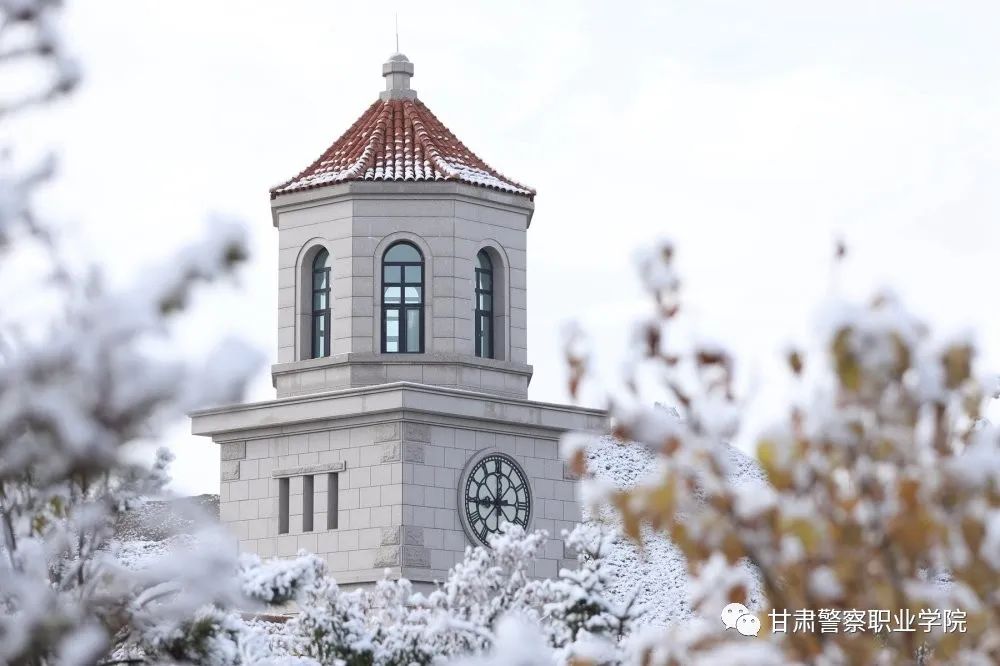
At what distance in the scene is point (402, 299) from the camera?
88.7 feet

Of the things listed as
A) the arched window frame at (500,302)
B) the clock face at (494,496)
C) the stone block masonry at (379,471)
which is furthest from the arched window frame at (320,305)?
the clock face at (494,496)

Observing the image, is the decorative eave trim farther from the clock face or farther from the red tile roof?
the red tile roof

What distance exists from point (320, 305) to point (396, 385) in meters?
2.19

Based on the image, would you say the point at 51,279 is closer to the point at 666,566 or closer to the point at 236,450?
the point at 236,450

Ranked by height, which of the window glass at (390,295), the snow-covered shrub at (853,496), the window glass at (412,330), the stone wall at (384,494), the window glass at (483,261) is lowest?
the snow-covered shrub at (853,496)

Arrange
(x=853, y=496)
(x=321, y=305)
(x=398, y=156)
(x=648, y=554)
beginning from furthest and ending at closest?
(x=648, y=554) → (x=398, y=156) → (x=321, y=305) → (x=853, y=496)

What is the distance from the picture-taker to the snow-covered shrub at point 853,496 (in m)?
5.53

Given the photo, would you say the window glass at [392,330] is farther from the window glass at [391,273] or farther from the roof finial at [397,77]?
the roof finial at [397,77]

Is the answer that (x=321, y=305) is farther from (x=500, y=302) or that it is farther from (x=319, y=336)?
(x=500, y=302)

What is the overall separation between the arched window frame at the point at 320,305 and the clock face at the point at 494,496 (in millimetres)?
2687

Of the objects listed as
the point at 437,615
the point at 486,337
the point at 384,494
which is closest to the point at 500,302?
the point at 486,337

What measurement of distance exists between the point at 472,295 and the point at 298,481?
3.47m

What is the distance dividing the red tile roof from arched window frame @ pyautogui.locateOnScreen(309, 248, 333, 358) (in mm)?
1066

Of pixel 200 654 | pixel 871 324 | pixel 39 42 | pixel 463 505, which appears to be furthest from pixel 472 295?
pixel 871 324
